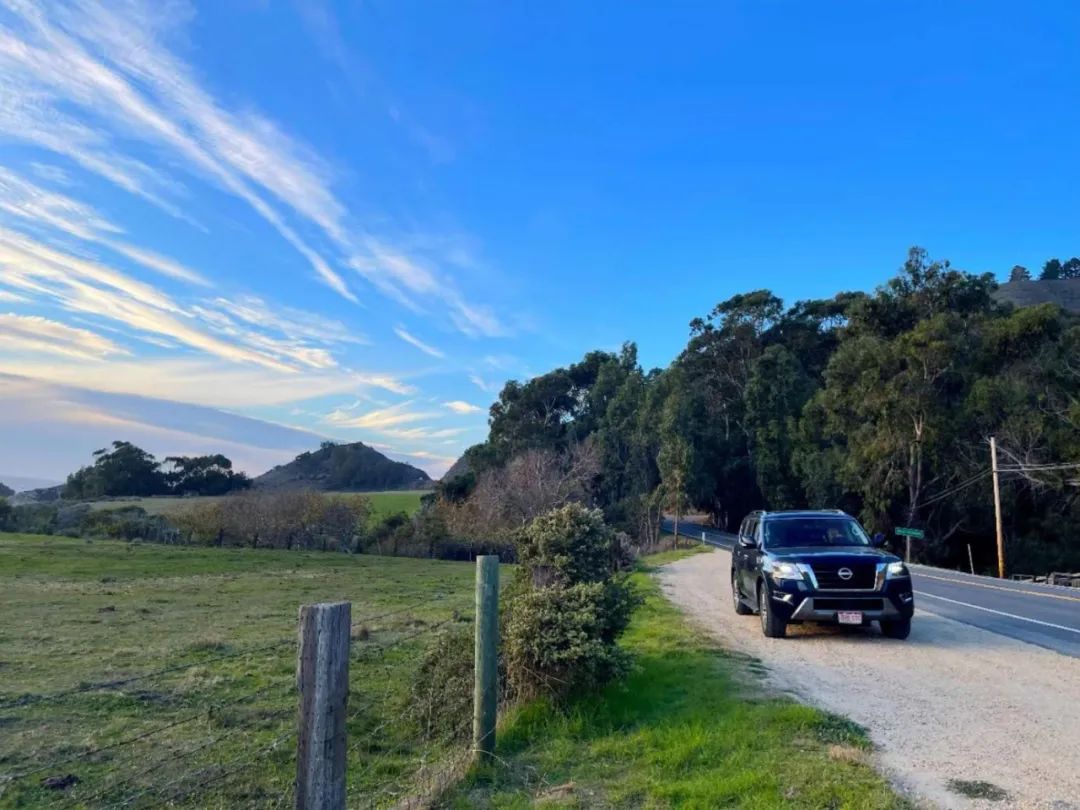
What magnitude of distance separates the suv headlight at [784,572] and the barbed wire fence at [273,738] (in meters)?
5.54

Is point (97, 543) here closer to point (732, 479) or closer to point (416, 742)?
point (416, 742)

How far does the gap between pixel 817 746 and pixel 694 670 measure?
286 centimetres

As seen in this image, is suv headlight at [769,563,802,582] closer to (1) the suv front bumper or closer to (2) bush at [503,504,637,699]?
(1) the suv front bumper

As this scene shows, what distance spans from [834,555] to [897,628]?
1.59 metres

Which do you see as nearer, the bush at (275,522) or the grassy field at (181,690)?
the grassy field at (181,690)

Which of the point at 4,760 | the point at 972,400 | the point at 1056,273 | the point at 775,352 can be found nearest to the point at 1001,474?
the point at 972,400

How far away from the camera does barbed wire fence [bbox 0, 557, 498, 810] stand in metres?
3.75

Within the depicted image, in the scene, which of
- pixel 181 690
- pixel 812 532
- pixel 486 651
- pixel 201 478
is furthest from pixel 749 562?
pixel 201 478

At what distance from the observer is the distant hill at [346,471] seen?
121125 mm

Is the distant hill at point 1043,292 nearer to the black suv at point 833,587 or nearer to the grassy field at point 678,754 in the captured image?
the black suv at point 833,587

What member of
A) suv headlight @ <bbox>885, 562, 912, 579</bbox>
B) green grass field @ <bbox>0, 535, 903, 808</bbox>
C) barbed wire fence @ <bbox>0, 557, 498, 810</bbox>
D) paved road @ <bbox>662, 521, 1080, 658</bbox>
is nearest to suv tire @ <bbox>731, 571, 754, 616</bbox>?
green grass field @ <bbox>0, 535, 903, 808</bbox>

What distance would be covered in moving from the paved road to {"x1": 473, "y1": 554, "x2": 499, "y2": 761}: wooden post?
8.62 meters

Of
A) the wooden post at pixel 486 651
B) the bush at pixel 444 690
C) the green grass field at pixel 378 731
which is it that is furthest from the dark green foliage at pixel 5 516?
the wooden post at pixel 486 651

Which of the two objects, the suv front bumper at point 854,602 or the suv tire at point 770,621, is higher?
the suv front bumper at point 854,602
